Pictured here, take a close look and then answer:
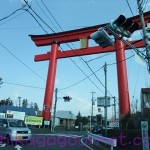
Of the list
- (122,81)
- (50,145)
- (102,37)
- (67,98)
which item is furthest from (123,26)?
(67,98)

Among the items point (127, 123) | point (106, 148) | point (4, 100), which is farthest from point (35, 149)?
point (4, 100)

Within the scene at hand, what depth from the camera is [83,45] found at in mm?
37469

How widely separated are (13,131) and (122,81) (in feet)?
59.5

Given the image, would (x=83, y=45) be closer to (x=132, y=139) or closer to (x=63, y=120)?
(x=132, y=139)

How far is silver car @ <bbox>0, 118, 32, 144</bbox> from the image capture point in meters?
19.3

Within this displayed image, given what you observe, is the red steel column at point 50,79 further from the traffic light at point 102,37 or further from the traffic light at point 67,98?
the traffic light at point 102,37

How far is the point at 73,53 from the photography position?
38.5m

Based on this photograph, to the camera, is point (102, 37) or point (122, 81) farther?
point (122, 81)

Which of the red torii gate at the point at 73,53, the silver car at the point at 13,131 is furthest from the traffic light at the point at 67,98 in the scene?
the silver car at the point at 13,131

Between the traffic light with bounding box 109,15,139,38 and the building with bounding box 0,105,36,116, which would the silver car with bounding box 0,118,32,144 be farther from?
the building with bounding box 0,105,36,116

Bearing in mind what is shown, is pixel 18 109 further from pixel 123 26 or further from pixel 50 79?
pixel 123 26

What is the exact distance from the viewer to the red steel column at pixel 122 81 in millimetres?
33719

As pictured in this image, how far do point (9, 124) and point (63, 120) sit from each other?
90.2m

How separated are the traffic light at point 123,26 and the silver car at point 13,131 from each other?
36.0 feet
